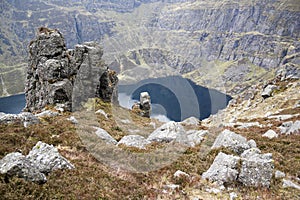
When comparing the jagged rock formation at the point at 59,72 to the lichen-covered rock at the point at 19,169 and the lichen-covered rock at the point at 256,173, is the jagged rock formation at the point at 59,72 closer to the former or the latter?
the lichen-covered rock at the point at 19,169

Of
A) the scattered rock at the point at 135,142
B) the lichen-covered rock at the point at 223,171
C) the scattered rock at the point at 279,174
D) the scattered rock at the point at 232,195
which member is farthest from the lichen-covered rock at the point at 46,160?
the scattered rock at the point at 279,174

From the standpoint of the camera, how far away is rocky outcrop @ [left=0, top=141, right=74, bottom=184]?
945 centimetres

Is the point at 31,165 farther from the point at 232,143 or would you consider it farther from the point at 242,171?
the point at 232,143

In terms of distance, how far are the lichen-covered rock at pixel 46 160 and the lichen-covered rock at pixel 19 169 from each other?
125cm

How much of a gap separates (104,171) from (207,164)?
694cm

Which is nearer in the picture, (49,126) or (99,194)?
(99,194)

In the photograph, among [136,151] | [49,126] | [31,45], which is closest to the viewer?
[136,151]

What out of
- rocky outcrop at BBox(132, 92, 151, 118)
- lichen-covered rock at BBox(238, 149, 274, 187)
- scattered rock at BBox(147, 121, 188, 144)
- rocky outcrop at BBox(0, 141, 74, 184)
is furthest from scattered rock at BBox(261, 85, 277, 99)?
rocky outcrop at BBox(0, 141, 74, 184)

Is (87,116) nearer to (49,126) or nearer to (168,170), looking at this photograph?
(49,126)

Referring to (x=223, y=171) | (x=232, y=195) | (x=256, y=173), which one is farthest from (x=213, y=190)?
(x=256, y=173)

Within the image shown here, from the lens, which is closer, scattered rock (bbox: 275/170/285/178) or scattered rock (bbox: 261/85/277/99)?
scattered rock (bbox: 275/170/285/178)

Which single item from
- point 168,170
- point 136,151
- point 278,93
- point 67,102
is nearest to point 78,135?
point 136,151

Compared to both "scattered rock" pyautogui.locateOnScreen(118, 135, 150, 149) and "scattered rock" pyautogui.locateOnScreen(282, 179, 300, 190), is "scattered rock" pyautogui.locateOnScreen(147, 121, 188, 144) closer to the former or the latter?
"scattered rock" pyautogui.locateOnScreen(118, 135, 150, 149)

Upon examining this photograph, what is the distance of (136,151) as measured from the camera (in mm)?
17172
